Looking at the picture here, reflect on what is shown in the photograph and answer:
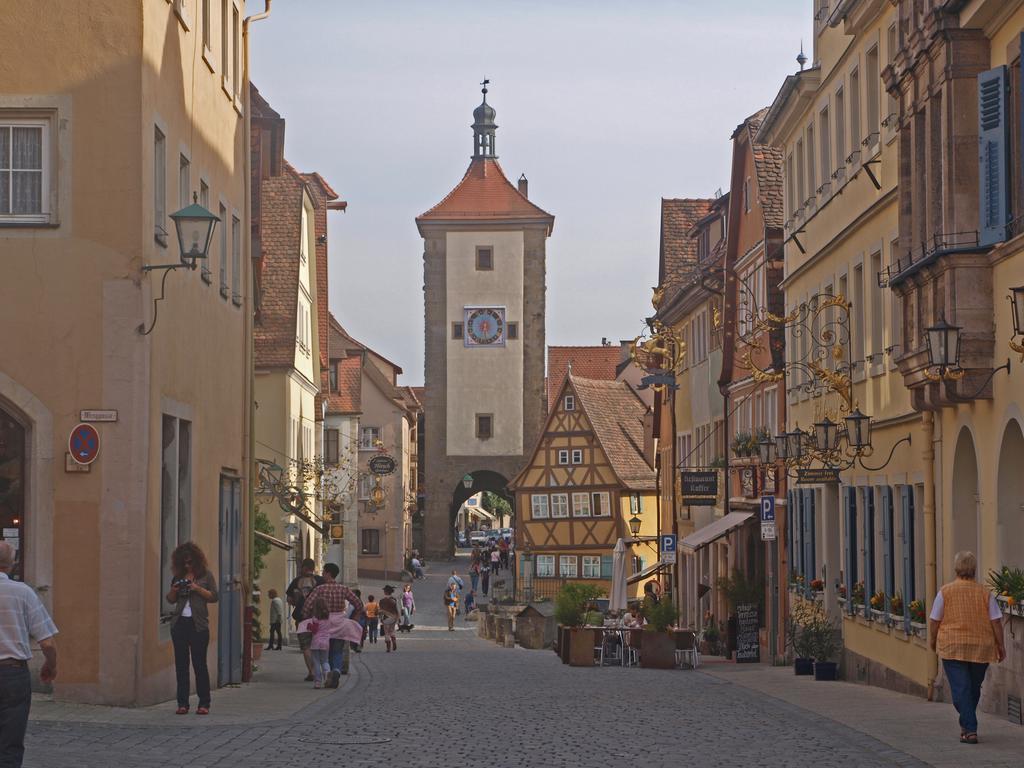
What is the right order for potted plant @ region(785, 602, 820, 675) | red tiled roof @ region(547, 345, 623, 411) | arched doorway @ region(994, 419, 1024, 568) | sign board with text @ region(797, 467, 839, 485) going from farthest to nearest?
red tiled roof @ region(547, 345, 623, 411) < potted plant @ region(785, 602, 820, 675) < sign board with text @ region(797, 467, 839, 485) < arched doorway @ region(994, 419, 1024, 568)

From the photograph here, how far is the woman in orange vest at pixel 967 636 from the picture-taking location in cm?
1368

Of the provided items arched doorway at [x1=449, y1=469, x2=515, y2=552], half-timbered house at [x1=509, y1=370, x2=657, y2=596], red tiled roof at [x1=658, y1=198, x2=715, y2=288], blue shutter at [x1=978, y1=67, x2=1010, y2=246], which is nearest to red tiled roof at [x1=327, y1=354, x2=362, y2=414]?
half-timbered house at [x1=509, y1=370, x2=657, y2=596]

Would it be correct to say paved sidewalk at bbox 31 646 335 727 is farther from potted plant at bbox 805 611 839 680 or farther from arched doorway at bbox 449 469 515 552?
arched doorway at bbox 449 469 515 552

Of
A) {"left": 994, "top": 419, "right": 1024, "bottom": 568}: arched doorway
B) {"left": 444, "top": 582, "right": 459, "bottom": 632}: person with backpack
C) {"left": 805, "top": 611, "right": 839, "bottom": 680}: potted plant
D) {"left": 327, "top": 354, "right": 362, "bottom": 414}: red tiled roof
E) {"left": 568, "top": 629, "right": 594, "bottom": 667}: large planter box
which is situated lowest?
{"left": 444, "top": 582, "right": 459, "bottom": 632}: person with backpack

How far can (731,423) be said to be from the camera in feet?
133

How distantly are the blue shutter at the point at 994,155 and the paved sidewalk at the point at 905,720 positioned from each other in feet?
13.4

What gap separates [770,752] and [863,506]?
11.5m

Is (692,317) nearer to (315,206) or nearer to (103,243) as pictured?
(315,206)

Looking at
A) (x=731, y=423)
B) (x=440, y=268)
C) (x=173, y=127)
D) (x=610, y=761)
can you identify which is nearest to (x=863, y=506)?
(x=173, y=127)

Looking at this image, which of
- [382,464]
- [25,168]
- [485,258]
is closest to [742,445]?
[25,168]

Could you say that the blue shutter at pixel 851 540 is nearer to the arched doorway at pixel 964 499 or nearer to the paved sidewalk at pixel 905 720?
the paved sidewalk at pixel 905 720

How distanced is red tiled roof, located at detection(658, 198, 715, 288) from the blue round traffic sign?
3532 cm

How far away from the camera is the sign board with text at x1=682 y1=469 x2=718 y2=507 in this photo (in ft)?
124

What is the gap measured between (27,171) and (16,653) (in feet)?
25.4
